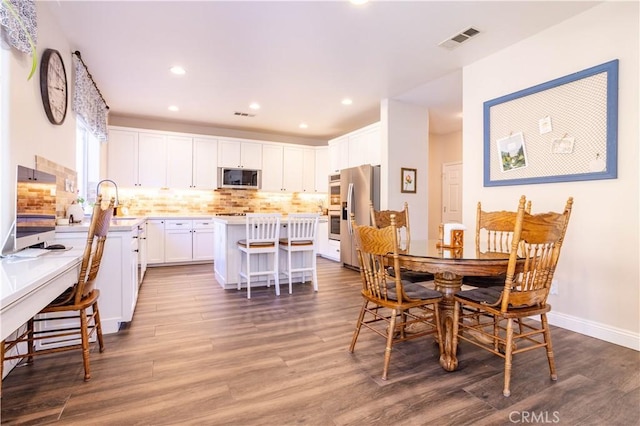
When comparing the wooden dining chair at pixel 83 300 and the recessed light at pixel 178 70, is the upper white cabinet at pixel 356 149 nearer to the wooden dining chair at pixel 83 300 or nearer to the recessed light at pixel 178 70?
the recessed light at pixel 178 70

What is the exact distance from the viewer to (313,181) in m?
7.32

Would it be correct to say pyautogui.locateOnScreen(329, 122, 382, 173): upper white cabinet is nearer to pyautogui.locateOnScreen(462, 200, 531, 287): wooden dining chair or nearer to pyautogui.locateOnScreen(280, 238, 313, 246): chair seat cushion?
pyautogui.locateOnScreen(280, 238, 313, 246): chair seat cushion

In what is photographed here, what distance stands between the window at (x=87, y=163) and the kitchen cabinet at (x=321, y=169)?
13.5 ft

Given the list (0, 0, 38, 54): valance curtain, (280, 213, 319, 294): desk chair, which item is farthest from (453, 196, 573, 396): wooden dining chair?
(0, 0, 38, 54): valance curtain

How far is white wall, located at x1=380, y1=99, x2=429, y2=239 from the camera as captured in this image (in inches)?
193

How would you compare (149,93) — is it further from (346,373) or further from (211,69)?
(346,373)

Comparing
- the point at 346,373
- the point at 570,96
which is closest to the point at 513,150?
the point at 570,96

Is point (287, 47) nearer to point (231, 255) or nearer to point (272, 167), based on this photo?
point (231, 255)

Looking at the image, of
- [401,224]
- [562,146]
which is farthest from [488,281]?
[562,146]

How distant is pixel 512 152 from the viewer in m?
3.26

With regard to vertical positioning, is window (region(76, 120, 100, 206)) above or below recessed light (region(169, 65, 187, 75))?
below

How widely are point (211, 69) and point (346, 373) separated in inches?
141

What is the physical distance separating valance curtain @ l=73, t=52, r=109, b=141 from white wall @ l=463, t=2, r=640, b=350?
14.7ft

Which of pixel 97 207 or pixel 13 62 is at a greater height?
pixel 13 62
